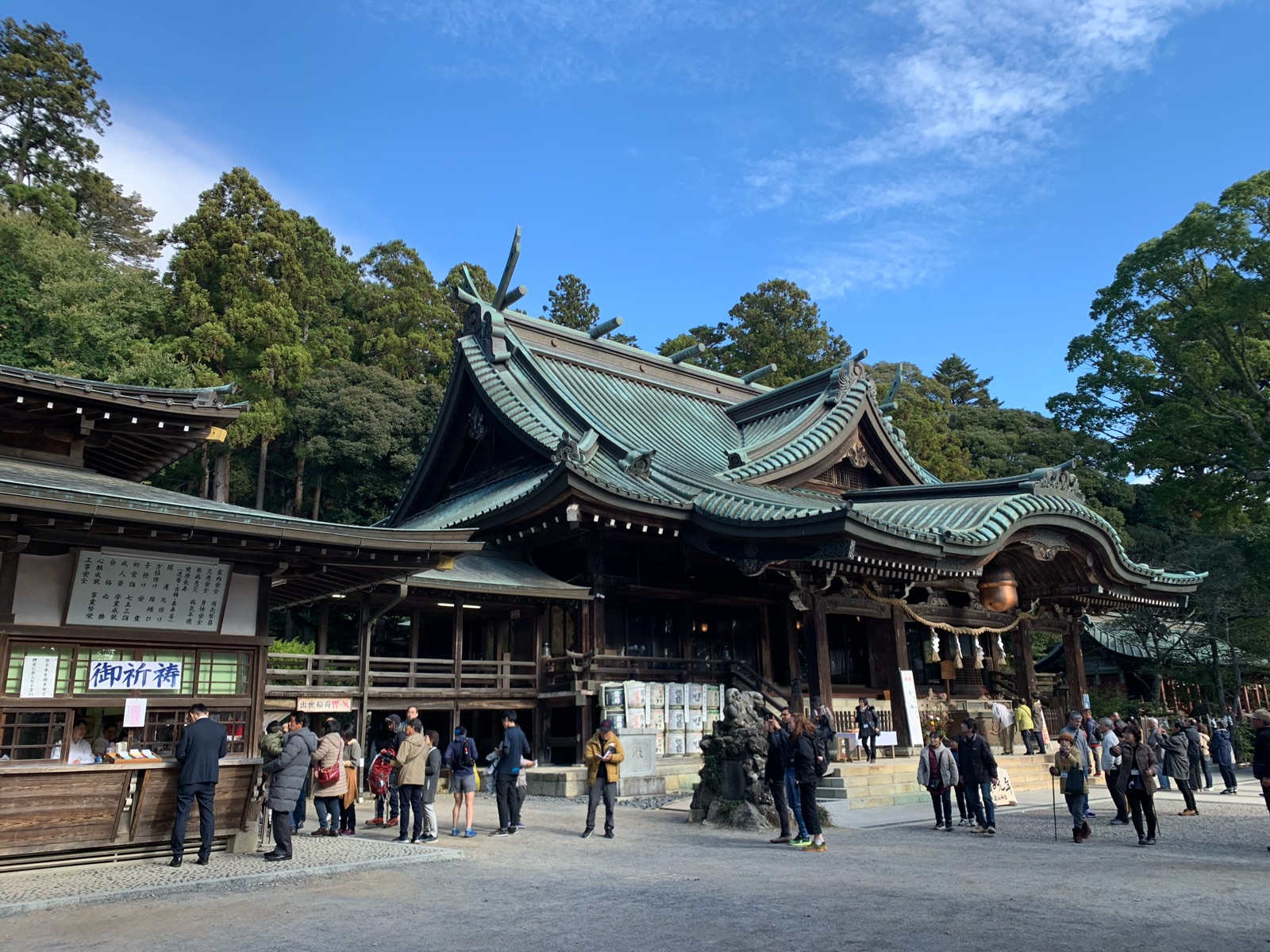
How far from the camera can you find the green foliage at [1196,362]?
30.9 metres

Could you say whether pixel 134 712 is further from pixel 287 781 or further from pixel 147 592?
pixel 287 781

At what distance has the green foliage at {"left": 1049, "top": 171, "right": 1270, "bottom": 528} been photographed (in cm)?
3094

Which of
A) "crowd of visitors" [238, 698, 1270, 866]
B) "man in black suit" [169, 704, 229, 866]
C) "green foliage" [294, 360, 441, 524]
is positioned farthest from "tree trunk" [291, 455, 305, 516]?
"man in black suit" [169, 704, 229, 866]

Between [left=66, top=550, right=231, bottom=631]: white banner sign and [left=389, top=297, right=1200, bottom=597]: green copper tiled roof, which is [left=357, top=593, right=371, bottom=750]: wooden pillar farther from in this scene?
[left=66, top=550, right=231, bottom=631]: white banner sign

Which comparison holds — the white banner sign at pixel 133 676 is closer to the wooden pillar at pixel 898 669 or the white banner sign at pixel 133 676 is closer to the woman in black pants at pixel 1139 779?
the woman in black pants at pixel 1139 779

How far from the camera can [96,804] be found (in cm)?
952

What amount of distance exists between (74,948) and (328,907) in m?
1.92

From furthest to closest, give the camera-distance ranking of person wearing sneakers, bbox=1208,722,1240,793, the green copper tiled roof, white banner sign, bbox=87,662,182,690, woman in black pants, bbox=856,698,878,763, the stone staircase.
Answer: person wearing sneakers, bbox=1208,722,1240,793 → the green copper tiled roof → woman in black pants, bbox=856,698,878,763 → the stone staircase → white banner sign, bbox=87,662,182,690

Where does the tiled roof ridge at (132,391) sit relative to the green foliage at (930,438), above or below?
below

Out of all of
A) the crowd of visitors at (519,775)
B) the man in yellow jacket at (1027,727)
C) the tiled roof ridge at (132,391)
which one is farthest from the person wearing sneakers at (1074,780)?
the tiled roof ridge at (132,391)

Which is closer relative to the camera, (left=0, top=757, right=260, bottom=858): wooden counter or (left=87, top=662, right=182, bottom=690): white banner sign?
(left=0, top=757, right=260, bottom=858): wooden counter

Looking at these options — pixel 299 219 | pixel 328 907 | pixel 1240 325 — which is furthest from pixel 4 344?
pixel 1240 325

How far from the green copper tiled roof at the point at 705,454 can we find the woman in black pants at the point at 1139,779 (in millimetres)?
6993

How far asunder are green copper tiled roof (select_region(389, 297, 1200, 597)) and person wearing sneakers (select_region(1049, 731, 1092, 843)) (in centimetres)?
660
